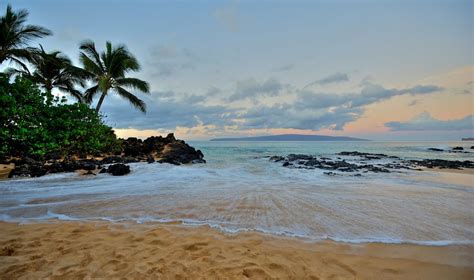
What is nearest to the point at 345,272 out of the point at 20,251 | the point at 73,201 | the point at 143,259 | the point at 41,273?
the point at 143,259

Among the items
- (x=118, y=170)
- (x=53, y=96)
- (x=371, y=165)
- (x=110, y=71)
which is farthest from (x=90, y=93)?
(x=371, y=165)

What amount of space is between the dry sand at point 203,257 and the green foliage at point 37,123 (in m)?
7.79

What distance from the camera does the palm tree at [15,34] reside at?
1410 centimetres

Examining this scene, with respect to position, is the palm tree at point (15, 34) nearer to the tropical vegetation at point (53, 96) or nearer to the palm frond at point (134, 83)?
the tropical vegetation at point (53, 96)

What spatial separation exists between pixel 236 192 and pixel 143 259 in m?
→ 4.62

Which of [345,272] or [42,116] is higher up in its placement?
[42,116]

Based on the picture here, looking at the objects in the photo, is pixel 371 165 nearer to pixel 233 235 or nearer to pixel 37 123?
pixel 233 235

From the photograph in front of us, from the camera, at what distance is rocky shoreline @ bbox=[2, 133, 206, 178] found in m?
9.74

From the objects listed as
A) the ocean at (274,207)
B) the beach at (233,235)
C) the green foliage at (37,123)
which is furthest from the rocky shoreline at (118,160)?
the beach at (233,235)

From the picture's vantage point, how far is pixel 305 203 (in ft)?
19.4

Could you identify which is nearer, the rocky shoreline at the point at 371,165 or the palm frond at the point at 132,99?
the rocky shoreline at the point at 371,165

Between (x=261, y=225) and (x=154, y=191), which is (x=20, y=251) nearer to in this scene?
(x=261, y=225)

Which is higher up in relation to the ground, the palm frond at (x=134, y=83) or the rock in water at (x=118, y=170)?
the palm frond at (x=134, y=83)

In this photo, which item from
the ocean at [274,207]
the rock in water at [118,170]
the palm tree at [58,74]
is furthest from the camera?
the palm tree at [58,74]
